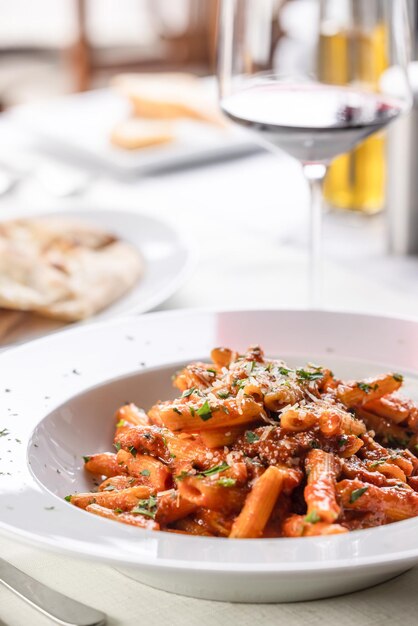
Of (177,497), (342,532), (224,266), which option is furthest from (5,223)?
(342,532)

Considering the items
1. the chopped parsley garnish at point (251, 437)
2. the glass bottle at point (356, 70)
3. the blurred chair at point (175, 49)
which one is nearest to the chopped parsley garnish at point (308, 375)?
the chopped parsley garnish at point (251, 437)

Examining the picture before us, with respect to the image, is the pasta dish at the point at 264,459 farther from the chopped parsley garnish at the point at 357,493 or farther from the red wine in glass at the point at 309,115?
the red wine in glass at the point at 309,115

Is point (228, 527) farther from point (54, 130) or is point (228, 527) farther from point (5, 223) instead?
point (54, 130)

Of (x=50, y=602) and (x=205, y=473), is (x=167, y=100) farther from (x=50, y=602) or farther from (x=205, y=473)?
(x=50, y=602)

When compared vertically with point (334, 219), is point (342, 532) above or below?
above

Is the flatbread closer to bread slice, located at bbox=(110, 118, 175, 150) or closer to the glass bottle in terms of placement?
the glass bottle
